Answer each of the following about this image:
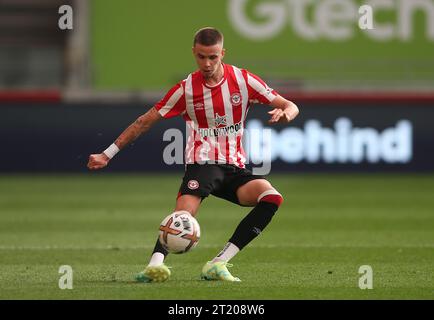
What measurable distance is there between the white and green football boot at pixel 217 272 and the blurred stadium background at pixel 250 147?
323mm

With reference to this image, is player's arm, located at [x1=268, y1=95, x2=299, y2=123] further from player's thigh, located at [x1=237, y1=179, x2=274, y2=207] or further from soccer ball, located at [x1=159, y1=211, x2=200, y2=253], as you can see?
soccer ball, located at [x1=159, y1=211, x2=200, y2=253]

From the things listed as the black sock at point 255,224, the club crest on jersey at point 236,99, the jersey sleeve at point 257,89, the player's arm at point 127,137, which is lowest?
the black sock at point 255,224

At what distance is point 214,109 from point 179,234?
108 cm

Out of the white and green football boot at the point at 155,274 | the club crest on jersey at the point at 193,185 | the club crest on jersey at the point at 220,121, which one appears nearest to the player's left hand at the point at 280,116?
the club crest on jersey at the point at 220,121

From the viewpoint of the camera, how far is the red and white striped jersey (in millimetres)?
8781

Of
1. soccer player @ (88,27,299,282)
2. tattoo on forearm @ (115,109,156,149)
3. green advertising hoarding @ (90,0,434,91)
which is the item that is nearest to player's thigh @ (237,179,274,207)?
soccer player @ (88,27,299,282)

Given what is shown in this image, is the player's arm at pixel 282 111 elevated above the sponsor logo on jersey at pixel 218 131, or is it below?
above

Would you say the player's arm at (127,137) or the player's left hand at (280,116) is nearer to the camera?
the player's left hand at (280,116)

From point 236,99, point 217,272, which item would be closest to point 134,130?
point 236,99

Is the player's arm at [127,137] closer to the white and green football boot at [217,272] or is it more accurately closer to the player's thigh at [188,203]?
the player's thigh at [188,203]

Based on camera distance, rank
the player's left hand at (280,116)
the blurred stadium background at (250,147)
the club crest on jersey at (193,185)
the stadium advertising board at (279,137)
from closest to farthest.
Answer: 1. the player's left hand at (280,116)
2. the club crest on jersey at (193,185)
3. the blurred stadium background at (250,147)
4. the stadium advertising board at (279,137)

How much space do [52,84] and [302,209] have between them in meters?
11.1

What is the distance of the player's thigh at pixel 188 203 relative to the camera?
8609 millimetres

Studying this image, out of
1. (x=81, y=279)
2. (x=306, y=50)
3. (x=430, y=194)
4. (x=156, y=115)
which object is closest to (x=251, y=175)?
(x=156, y=115)
